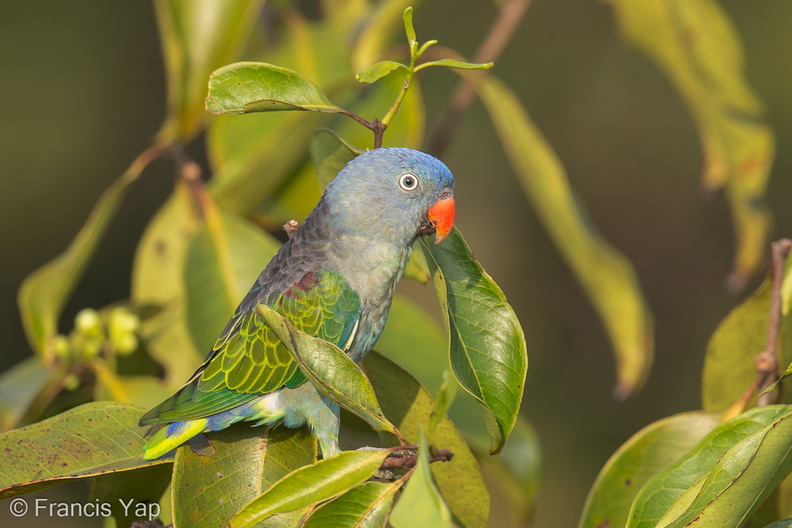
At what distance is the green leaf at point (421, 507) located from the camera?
94 centimetres

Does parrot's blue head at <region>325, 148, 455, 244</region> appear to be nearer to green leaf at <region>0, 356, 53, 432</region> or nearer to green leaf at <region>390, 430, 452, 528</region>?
green leaf at <region>390, 430, 452, 528</region>

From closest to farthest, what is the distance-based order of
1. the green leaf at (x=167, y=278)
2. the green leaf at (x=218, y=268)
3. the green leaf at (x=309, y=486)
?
the green leaf at (x=309, y=486), the green leaf at (x=218, y=268), the green leaf at (x=167, y=278)

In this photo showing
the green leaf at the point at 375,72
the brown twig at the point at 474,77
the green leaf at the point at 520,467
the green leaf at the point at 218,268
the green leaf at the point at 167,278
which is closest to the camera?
the green leaf at the point at 375,72

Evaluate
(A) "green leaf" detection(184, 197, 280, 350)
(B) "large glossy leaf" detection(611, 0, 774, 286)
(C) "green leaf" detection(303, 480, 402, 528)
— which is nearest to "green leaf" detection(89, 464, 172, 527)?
(A) "green leaf" detection(184, 197, 280, 350)

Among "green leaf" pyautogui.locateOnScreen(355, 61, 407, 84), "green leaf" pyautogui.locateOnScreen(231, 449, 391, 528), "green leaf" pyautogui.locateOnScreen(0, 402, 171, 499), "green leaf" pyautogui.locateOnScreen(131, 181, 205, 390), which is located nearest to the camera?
"green leaf" pyautogui.locateOnScreen(231, 449, 391, 528)

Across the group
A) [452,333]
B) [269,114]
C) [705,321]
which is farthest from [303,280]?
[705,321]

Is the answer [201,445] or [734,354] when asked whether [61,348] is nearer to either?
[201,445]

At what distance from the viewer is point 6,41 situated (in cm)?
522

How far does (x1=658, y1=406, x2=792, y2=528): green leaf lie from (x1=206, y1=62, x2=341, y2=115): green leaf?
0.76 meters

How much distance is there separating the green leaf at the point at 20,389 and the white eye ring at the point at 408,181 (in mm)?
1051

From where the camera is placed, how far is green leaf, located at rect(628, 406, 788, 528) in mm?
1251

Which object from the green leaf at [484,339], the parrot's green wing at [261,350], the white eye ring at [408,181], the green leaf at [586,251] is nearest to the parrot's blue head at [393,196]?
the white eye ring at [408,181]

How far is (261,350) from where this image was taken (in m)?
1.53

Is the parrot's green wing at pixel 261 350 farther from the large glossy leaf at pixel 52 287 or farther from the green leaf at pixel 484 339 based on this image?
the large glossy leaf at pixel 52 287
